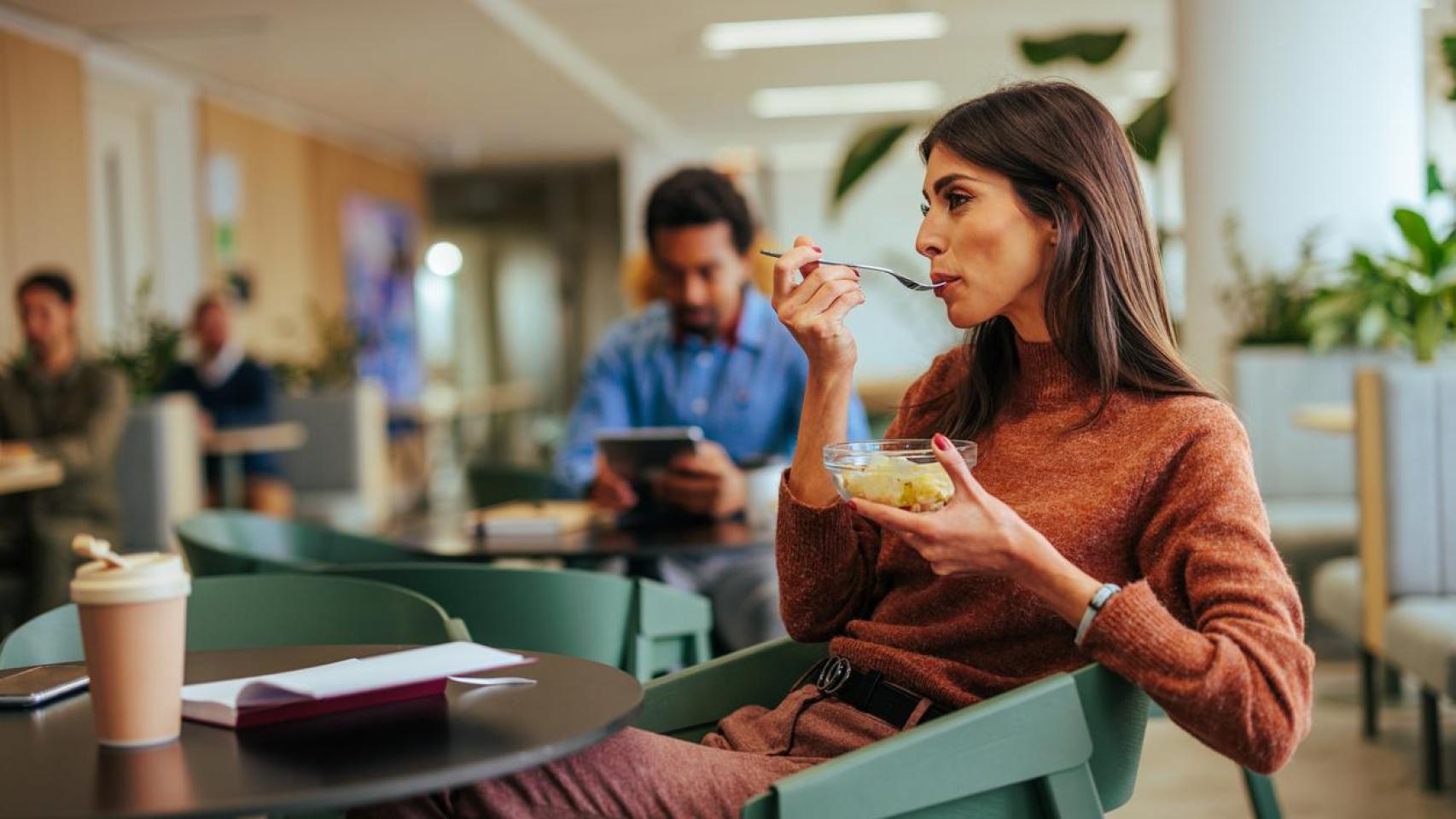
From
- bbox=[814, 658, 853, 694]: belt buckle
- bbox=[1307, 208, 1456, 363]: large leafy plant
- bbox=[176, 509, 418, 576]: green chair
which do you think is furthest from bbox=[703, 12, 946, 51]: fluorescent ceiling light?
bbox=[814, 658, 853, 694]: belt buckle

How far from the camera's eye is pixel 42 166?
7.56 meters

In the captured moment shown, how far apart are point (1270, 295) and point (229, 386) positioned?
5.22 meters

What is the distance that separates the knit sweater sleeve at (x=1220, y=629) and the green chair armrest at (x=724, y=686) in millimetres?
509

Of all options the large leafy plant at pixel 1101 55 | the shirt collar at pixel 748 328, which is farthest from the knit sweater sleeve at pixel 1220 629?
the large leafy plant at pixel 1101 55

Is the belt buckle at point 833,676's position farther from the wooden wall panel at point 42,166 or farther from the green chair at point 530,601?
the wooden wall panel at point 42,166

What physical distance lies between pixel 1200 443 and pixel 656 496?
1515mm

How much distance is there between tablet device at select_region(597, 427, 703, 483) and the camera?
2629 millimetres

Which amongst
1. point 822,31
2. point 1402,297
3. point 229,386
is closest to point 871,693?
point 1402,297

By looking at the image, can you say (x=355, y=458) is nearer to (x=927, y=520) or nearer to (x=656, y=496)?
(x=656, y=496)

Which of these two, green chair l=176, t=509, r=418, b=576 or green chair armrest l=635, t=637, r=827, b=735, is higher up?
green chair l=176, t=509, r=418, b=576

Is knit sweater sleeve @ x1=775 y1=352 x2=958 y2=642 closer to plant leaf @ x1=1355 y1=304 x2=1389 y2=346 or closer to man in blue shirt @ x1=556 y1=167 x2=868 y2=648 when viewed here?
man in blue shirt @ x1=556 y1=167 x2=868 y2=648

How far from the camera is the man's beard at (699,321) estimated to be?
313cm

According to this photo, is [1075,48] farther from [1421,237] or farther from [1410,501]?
[1410,501]

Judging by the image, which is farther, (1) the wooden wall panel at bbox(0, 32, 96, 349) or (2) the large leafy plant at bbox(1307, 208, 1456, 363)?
(1) the wooden wall panel at bbox(0, 32, 96, 349)
